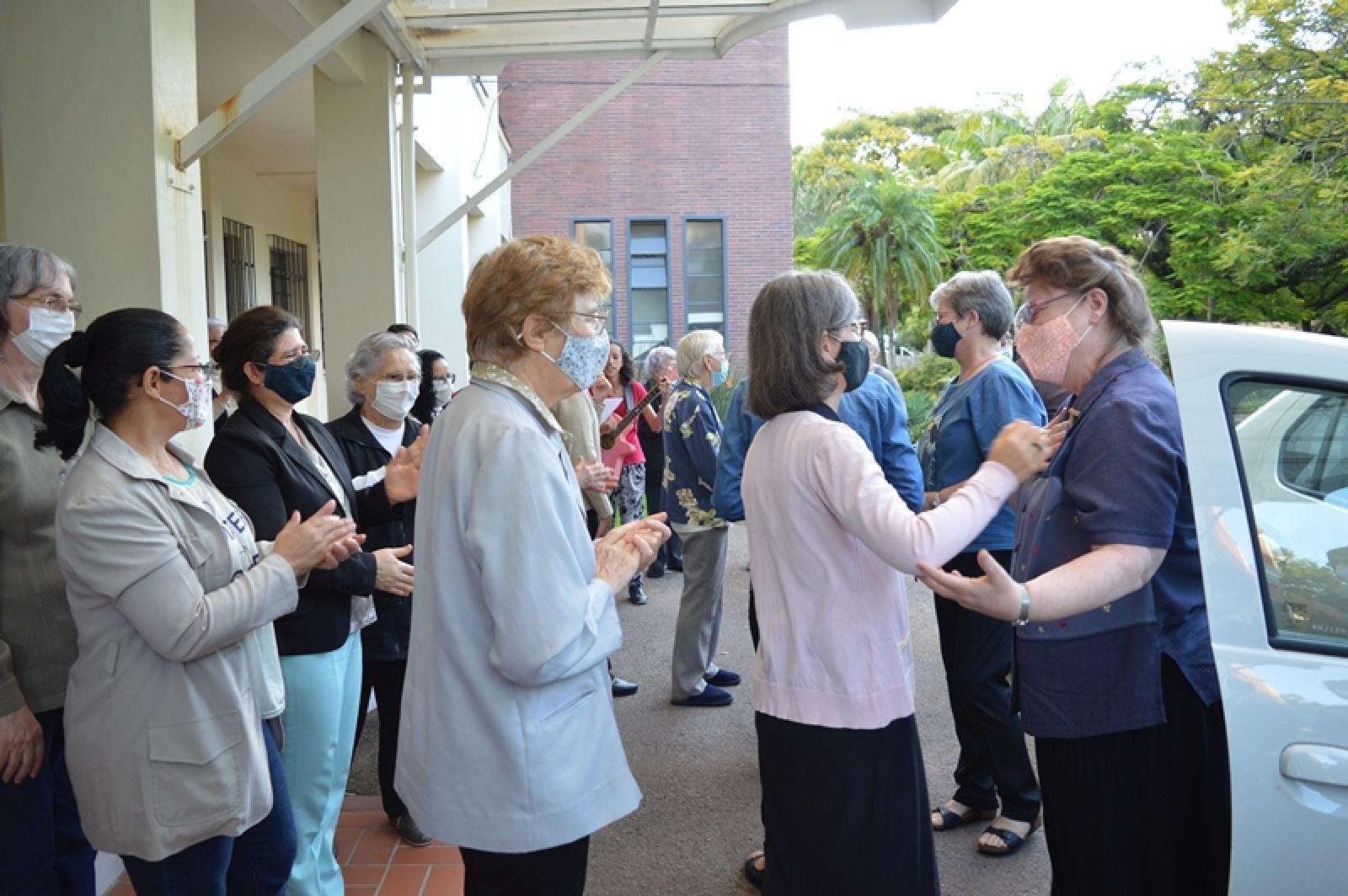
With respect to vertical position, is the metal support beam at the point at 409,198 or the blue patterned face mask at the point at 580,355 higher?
the metal support beam at the point at 409,198

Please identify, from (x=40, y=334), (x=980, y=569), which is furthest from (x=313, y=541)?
(x=980, y=569)

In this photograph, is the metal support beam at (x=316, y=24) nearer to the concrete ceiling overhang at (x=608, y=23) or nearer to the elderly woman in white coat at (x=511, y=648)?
the concrete ceiling overhang at (x=608, y=23)

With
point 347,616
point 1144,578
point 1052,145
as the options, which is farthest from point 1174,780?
point 1052,145

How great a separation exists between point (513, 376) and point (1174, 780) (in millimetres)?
1771

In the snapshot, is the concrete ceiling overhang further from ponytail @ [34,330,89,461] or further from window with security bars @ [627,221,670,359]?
window with security bars @ [627,221,670,359]

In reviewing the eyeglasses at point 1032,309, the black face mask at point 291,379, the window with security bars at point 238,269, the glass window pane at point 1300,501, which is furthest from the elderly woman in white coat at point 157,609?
the window with security bars at point 238,269

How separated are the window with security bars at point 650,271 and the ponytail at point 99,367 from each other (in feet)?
68.2

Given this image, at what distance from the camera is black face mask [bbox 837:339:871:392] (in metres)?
2.81

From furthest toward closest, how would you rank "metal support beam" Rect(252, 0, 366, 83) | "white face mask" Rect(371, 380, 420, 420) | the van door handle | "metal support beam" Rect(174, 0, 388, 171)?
"metal support beam" Rect(252, 0, 366, 83), "white face mask" Rect(371, 380, 420, 420), "metal support beam" Rect(174, 0, 388, 171), the van door handle

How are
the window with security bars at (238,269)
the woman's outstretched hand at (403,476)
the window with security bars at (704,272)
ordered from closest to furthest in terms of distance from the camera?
the woman's outstretched hand at (403,476)
the window with security bars at (238,269)
the window with security bars at (704,272)

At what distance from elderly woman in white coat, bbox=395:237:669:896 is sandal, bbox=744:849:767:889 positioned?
75.7 inches

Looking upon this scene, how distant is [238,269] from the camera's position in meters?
12.1

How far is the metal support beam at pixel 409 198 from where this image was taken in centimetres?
772

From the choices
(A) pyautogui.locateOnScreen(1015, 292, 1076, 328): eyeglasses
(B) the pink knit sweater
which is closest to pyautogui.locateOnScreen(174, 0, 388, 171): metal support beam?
(B) the pink knit sweater
